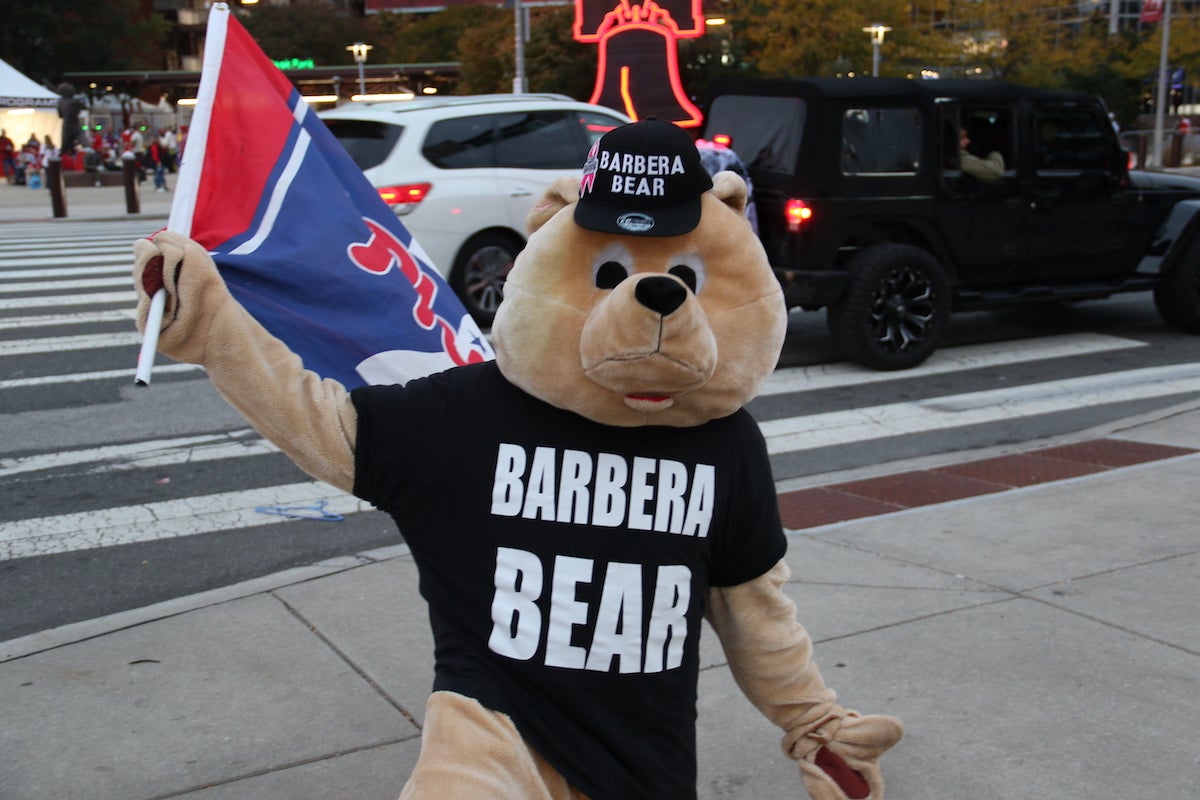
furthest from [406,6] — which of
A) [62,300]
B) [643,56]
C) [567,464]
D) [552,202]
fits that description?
[567,464]

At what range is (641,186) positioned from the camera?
2.38 m

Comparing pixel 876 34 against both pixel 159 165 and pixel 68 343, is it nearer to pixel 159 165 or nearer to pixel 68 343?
pixel 159 165

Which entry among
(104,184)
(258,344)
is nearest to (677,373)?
(258,344)

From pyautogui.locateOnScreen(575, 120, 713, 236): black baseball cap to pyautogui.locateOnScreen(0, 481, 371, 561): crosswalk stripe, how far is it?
406cm

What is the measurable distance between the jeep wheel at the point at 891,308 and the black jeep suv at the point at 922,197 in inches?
0.4

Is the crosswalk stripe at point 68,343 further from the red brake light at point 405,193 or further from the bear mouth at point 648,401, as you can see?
the bear mouth at point 648,401

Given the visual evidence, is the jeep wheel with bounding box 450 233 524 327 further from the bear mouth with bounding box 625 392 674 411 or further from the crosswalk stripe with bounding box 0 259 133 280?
the bear mouth with bounding box 625 392 674 411

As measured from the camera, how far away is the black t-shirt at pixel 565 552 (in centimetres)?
239

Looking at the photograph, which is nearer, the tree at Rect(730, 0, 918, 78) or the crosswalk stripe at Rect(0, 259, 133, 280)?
the crosswalk stripe at Rect(0, 259, 133, 280)

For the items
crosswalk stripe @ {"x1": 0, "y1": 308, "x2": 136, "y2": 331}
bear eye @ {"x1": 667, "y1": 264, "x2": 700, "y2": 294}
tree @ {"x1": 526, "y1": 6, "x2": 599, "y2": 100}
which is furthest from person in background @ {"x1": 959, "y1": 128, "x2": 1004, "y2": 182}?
tree @ {"x1": 526, "y1": 6, "x2": 599, "y2": 100}

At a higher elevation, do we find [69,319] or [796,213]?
[796,213]

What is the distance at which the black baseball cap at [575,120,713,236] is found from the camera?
7.77ft

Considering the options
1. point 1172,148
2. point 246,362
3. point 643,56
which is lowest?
point 1172,148

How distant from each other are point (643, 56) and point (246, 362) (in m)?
23.0
